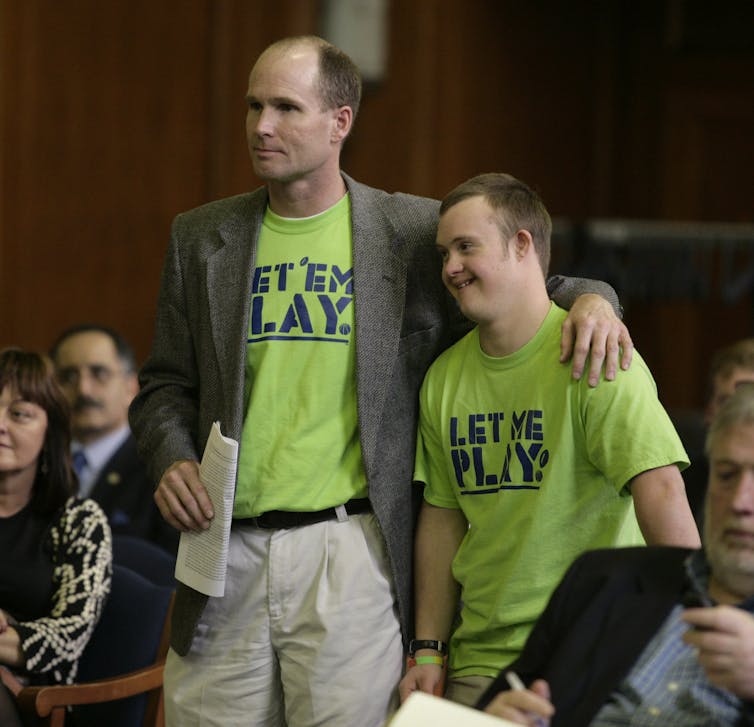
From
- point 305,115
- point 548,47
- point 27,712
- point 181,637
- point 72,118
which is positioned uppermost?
point 548,47

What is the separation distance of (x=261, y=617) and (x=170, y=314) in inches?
24.4

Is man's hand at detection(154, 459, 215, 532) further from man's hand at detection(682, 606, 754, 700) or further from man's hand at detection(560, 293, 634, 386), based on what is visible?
man's hand at detection(682, 606, 754, 700)

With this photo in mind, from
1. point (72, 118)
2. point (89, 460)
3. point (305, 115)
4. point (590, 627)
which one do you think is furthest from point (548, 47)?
point (590, 627)

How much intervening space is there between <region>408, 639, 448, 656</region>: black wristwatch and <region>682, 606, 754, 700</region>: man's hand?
31.3 inches

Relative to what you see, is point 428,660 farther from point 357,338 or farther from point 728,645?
point 728,645

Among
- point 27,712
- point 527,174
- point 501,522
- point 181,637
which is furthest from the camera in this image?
point 527,174

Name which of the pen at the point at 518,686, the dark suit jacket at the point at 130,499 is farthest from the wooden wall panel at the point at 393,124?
the pen at the point at 518,686

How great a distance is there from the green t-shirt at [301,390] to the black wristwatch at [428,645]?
29 cm

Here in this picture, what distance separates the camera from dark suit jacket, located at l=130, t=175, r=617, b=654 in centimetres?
254

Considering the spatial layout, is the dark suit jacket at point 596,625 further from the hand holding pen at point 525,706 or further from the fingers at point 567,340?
the fingers at point 567,340

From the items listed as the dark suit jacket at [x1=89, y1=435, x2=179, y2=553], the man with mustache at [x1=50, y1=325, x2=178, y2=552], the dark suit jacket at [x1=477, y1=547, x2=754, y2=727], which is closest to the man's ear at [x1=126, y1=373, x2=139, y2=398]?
the man with mustache at [x1=50, y1=325, x2=178, y2=552]

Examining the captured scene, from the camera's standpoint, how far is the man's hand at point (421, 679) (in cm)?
244

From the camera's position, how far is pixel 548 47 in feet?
22.0

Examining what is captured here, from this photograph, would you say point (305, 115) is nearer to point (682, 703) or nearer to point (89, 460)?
point (682, 703)
